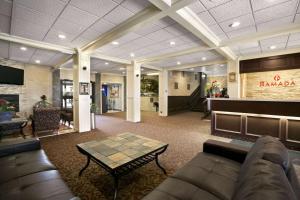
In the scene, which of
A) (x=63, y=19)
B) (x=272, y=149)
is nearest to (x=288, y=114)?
(x=272, y=149)

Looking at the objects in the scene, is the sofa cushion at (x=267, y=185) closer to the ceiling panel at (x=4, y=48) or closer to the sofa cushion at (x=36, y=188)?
the sofa cushion at (x=36, y=188)

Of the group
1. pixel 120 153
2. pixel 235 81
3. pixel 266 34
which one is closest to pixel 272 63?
pixel 235 81

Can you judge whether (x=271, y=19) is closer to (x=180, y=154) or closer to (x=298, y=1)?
(x=298, y=1)

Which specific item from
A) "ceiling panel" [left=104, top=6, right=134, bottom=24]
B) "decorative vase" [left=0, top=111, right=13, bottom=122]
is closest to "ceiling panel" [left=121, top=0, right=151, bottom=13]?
"ceiling panel" [left=104, top=6, right=134, bottom=24]

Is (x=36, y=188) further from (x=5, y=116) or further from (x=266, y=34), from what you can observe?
(x=266, y=34)

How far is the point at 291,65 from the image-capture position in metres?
4.86

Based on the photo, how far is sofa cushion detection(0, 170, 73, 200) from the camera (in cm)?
119

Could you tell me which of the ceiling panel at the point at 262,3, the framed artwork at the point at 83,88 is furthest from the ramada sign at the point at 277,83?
the framed artwork at the point at 83,88

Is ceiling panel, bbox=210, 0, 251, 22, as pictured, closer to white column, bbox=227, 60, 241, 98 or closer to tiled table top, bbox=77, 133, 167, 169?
tiled table top, bbox=77, 133, 167, 169

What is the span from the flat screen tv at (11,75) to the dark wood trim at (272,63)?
9320 millimetres

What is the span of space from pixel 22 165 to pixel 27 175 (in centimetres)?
29

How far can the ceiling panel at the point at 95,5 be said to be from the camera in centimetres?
241

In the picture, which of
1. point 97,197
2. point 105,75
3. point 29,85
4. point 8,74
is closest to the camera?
point 97,197

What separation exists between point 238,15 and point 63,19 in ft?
11.2
